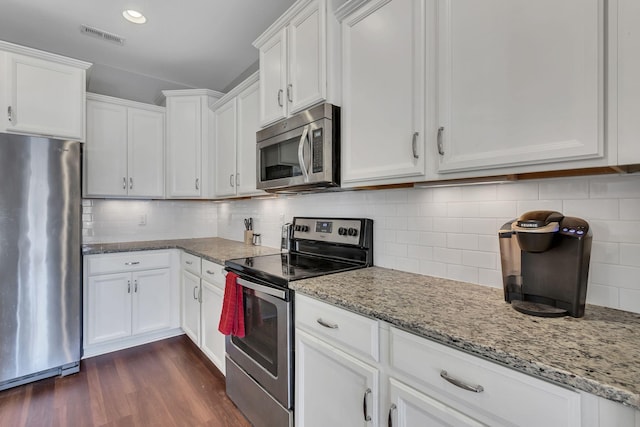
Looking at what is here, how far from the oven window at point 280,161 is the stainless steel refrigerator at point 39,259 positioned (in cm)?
146

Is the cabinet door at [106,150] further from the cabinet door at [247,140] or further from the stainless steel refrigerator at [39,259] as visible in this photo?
the cabinet door at [247,140]

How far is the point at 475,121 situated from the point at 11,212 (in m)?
2.83

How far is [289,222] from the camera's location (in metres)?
2.55

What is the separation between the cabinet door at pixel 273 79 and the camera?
1.93m

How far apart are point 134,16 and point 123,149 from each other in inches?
47.0

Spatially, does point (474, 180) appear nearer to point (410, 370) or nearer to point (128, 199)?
point (410, 370)

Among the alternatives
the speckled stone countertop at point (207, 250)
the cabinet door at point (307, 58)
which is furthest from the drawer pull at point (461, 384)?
the speckled stone countertop at point (207, 250)

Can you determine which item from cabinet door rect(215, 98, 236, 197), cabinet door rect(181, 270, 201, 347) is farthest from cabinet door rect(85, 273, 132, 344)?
cabinet door rect(215, 98, 236, 197)

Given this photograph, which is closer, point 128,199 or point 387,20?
point 387,20

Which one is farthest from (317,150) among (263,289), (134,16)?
(134,16)

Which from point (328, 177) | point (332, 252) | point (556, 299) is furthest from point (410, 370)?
point (332, 252)

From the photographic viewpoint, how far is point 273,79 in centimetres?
203

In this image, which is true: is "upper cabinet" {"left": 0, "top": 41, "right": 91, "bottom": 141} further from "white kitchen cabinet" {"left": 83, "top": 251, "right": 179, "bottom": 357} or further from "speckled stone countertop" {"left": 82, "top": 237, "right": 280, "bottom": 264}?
"white kitchen cabinet" {"left": 83, "top": 251, "right": 179, "bottom": 357}

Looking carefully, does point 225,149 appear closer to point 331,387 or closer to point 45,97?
point 45,97
